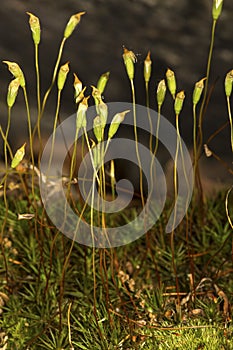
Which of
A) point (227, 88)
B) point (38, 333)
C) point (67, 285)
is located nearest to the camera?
point (227, 88)

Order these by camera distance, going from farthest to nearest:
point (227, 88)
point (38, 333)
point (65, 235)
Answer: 1. point (65, 235)
2. point (38, 333)
3. point (227, 88)

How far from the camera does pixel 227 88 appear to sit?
152 cm

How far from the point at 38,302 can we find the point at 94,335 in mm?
255

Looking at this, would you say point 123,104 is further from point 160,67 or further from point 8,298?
point 8,298

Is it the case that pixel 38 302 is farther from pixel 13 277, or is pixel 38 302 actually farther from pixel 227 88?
pixel 227 88

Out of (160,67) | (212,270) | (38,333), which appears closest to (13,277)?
(38,333)

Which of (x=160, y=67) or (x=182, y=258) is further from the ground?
(x=160, y=67)

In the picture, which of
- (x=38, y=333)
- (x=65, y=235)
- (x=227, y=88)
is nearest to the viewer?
(x=227, y=88)

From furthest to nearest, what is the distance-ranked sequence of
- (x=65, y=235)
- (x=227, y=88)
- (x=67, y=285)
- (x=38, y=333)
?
(x=65, y=235) → (x=67, y=285) → (x=38, y=333) → (x=227, y=88)

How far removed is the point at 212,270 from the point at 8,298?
61 cm

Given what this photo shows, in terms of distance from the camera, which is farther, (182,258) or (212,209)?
(212,209)

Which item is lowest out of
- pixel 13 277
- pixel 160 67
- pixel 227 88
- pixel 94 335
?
pixel 13 277

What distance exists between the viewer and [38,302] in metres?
1.81

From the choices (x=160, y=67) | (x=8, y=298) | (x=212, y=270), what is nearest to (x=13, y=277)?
(x=8, y=298)
